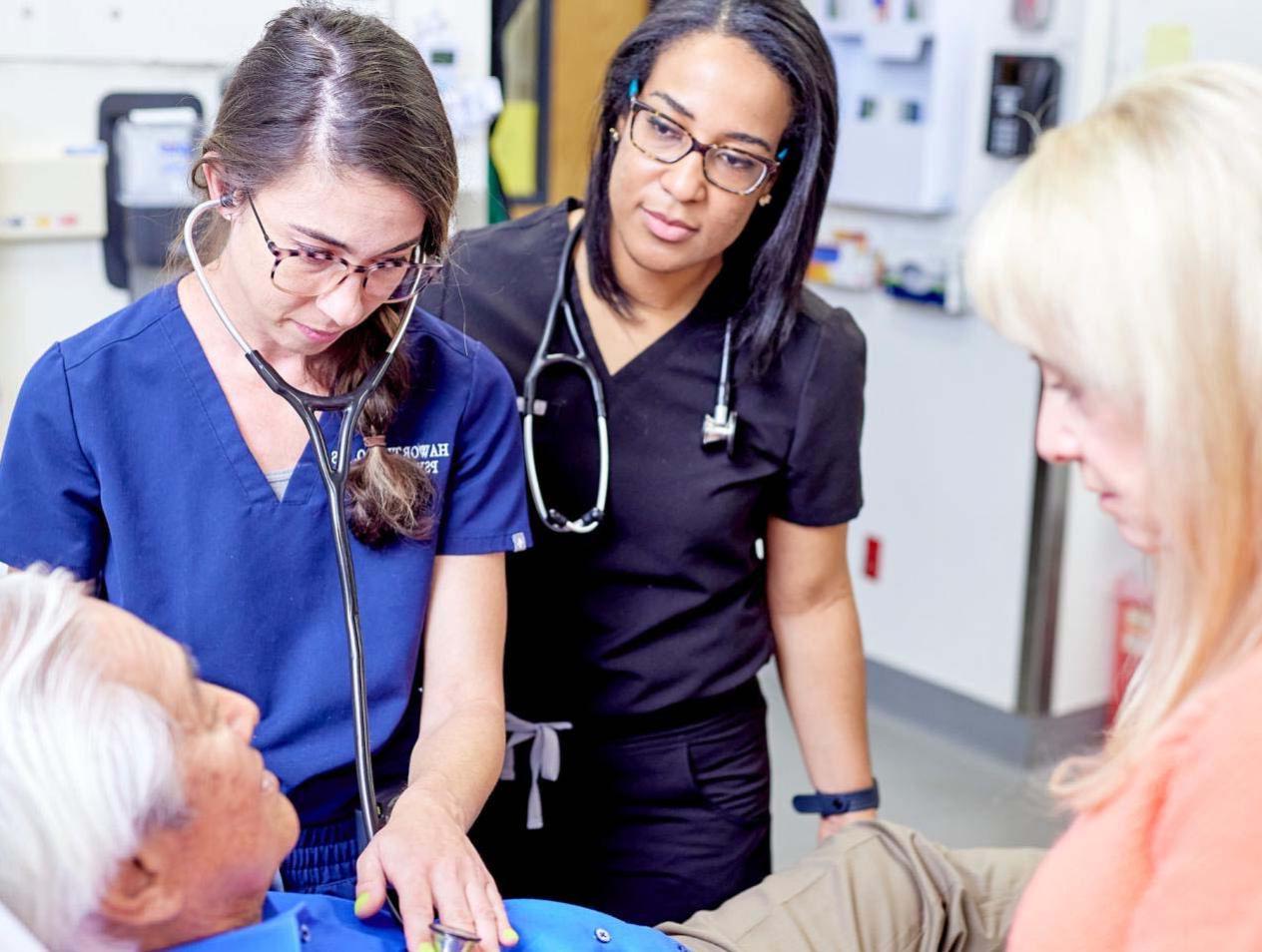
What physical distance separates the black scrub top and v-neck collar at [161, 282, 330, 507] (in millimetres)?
378

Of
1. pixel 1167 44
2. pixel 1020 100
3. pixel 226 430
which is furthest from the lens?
pixel 1020 100

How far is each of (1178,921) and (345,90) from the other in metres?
0.85

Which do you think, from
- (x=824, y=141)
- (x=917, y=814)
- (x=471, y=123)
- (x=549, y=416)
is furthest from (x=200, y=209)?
(x=917, y=814)

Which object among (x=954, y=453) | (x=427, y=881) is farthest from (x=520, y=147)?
(x=427, y=881)

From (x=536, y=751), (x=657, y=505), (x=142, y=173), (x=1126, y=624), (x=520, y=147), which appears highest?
(x=142, y=173)

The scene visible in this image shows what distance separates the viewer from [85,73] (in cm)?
218

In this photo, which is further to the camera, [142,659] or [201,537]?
[201,537]

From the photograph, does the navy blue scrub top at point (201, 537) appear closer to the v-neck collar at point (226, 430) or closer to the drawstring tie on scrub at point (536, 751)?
the v-neck collar at point (226, 430)

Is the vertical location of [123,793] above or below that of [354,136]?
below

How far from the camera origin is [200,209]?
1.22 metres

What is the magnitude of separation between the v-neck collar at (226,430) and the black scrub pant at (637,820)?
1.68 feet

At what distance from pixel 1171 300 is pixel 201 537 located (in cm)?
79

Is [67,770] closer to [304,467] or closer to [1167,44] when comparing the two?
[304,467]

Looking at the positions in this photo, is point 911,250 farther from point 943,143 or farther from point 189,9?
point 189,9
